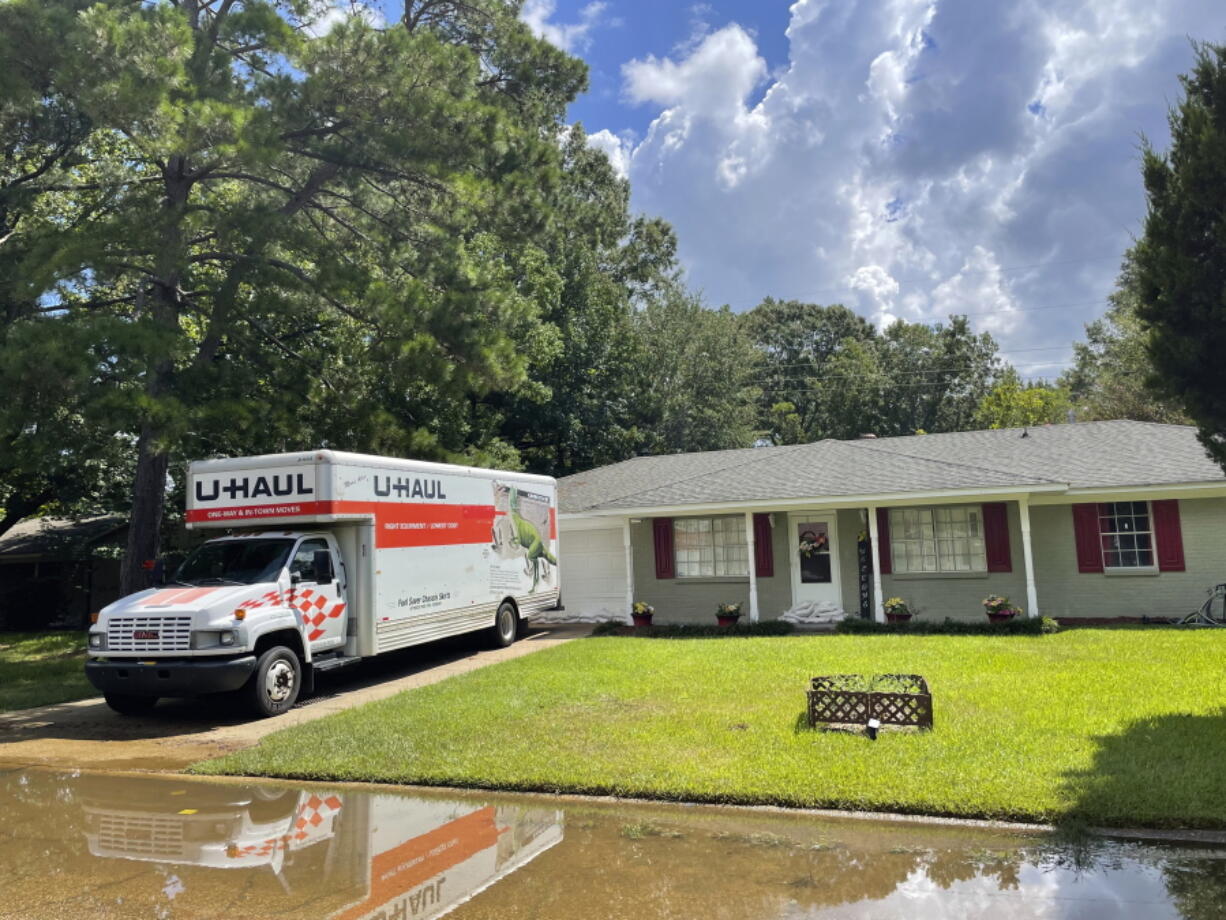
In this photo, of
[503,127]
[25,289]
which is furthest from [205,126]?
[503,127]


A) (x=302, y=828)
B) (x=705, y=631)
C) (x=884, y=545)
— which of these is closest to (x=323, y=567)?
(x=302, y=828)

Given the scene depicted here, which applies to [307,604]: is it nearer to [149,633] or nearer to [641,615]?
[149,633]

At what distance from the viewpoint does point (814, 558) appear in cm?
1689

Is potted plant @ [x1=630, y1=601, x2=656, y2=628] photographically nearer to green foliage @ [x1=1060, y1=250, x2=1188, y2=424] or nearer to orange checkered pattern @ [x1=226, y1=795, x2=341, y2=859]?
orange checkered pattern @ [x1=226, y1=795, x2=341, y2=859]

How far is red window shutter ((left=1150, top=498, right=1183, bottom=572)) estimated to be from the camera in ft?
48.8

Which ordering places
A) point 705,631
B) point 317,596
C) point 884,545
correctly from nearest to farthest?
point 317,596 < point 705,631 < point 884,545

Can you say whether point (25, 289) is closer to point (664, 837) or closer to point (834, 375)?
point (664, 837)

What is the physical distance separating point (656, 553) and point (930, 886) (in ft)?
43.2

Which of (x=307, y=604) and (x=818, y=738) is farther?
(x=307, y=604)

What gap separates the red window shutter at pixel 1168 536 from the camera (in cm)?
1488

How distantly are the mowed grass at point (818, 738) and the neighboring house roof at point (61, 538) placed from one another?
57.3ft

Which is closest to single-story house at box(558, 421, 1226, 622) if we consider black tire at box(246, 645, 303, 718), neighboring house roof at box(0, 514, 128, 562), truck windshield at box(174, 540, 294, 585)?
truck windshield at box(174, 540, 294, 585)

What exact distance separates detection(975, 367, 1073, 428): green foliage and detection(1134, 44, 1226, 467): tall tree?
29676 millimetres

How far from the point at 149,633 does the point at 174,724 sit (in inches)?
53.9
